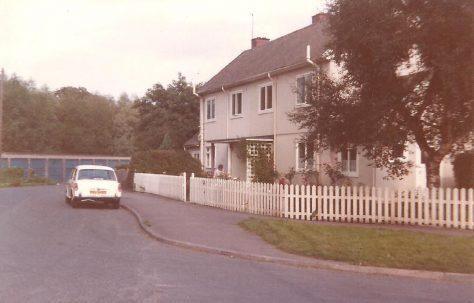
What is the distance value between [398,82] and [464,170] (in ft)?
16.0

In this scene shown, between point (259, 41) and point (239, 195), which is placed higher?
point (259, 41)

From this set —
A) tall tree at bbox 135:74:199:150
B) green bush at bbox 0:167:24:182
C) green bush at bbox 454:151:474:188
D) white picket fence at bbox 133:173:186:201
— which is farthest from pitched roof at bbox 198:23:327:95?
green bush at bbox 0:167:24:182

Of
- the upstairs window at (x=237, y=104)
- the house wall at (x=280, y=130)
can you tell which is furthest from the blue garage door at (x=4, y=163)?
the upstairs window at (x=237, y=104)

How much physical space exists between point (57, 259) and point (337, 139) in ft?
27.8

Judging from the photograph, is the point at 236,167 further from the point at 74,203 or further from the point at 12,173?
the point at 12,173

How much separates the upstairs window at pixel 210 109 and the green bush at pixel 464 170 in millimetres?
18408

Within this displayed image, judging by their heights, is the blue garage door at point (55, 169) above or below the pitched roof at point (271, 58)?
below

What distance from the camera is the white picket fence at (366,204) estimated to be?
14828mm

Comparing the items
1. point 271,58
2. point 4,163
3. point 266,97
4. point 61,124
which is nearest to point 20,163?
point 4,163

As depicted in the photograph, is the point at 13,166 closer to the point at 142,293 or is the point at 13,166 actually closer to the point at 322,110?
the point at 322,110

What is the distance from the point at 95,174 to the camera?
21.8 metres

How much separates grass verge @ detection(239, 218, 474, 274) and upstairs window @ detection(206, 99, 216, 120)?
2034 cm

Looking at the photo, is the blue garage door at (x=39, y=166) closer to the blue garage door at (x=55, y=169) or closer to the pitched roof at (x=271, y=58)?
the blue garage door at (x=55, y=169)

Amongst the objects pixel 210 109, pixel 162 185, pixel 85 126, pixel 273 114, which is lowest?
pixel 162 185
